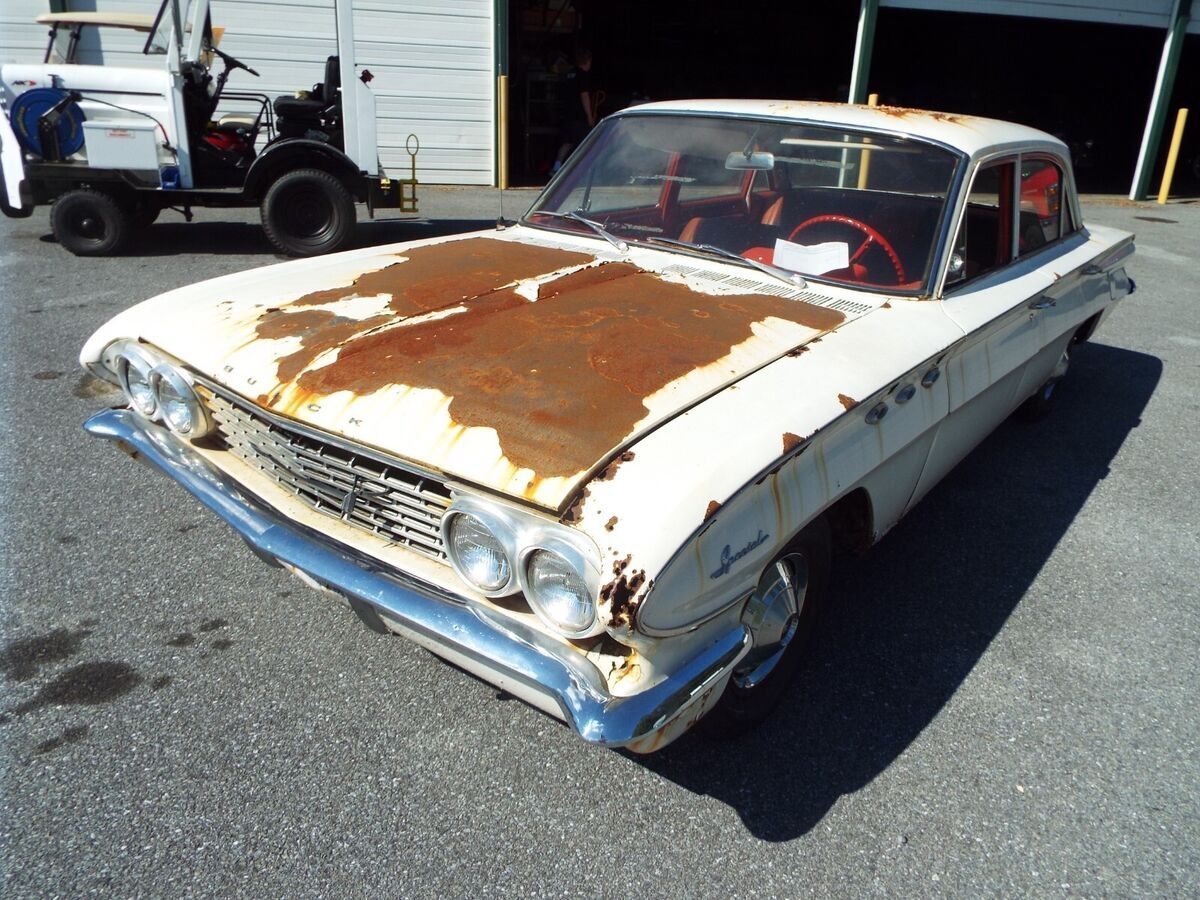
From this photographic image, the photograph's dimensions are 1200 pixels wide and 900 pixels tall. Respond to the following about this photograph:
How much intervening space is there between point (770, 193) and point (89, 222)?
6504mm

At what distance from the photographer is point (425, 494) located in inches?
82.0

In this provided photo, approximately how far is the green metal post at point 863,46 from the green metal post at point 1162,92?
4814 millimetres

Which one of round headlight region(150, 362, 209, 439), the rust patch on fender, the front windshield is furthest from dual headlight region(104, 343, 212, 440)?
the front windshield

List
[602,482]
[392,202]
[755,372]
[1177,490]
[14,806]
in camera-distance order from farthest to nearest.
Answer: [392,202], [1177,490], [755,372], [14,806], [602,482]

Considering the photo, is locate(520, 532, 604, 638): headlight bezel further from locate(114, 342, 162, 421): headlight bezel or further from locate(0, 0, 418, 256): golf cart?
locate(0, 0, 418, 256): golf cart

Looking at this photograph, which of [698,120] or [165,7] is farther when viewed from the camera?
[165,7]

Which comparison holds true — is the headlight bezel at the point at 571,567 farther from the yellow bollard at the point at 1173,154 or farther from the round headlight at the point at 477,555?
the yellow bollard at the point at 1173,154

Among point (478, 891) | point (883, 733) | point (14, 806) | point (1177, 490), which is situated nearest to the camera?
point (478, 891)

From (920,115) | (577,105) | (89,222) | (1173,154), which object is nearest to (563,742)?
(920,115)

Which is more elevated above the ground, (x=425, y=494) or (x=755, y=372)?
(x=755, y=372)

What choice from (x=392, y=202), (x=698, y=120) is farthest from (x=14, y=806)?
(x=392, y=202)

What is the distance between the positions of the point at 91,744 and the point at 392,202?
22.1ft

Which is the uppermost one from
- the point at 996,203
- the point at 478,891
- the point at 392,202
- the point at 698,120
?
the point at 698,120

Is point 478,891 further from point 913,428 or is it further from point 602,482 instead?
point 913,428
